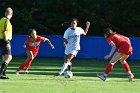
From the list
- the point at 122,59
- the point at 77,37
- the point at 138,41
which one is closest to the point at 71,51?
the point at 77,37

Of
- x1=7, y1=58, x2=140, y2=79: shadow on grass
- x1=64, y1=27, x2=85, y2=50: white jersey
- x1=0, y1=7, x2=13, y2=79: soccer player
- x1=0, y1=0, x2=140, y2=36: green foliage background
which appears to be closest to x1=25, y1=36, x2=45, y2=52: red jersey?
x1=7, y1=58, x2=140, y2=79: shadow on grass

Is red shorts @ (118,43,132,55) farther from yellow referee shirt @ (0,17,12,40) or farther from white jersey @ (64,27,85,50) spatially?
yellow referee shirt @ (0,17,12,40)

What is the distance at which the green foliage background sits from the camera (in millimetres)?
41094

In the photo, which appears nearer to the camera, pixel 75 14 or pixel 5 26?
pixel 5 26

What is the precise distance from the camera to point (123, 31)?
4097 centimetres

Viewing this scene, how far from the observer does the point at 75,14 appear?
4209cm

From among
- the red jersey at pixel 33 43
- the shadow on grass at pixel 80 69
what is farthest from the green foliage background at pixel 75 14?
the red jersey at pixel 33 43

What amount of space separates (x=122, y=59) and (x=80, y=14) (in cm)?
2356

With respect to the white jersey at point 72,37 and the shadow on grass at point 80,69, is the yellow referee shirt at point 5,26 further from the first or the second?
the shadow on grass at point 80,69

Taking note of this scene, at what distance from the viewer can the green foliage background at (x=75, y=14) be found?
41094 millimetres

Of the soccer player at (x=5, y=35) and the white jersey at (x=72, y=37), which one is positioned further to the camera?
the white jersey at (x=72, y=37)

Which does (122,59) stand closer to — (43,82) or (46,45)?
(43,82)

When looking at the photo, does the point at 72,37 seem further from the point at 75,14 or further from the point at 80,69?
the point at 75,14

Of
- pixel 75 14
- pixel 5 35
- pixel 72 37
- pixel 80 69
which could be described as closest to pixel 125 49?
pixel 72 37
